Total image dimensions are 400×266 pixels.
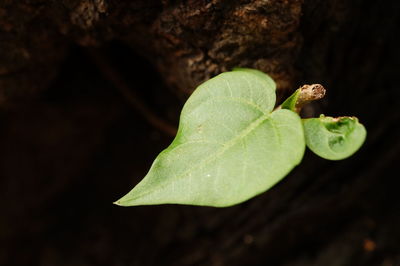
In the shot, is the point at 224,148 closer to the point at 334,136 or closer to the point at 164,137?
the point at 334,136

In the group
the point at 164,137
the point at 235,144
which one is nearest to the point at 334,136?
the point at 235,144

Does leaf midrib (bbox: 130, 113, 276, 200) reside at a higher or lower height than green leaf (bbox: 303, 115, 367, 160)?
higher

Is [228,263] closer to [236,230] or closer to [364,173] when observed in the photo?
[236,230]

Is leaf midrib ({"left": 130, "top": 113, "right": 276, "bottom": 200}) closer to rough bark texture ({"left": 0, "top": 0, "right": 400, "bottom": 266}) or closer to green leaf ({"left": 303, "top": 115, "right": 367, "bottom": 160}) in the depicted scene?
green leaf ({"left": 303, "top": 115, "right": 367, "bottom": 160})

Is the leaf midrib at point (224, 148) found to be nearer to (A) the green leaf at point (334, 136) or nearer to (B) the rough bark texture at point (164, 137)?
(A) the green leaf at point (334, 136)

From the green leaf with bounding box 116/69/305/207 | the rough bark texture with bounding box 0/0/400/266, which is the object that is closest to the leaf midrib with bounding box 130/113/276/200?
the green leaf with bounding box 116/69/305/207

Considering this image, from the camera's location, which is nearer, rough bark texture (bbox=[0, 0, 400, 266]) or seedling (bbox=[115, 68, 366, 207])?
seedling (bbox=[115, 68, 366, 207])

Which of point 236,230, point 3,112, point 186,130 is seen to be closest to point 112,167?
point 3,112
